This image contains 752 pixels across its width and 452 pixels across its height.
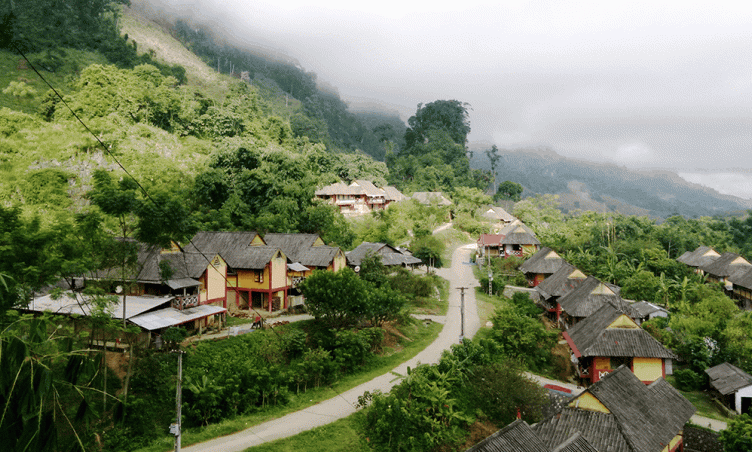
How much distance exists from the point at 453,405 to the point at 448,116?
284ft

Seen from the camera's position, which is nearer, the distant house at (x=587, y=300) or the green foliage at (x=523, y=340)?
the green foliage at (x=523, y=340)

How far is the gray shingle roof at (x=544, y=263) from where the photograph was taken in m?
38.8

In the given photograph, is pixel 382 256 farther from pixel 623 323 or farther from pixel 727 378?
pixel 727 378

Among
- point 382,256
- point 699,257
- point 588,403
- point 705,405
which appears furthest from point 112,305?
point 699,257

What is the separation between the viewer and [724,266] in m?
41.6

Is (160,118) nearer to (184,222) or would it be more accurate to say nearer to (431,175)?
(184,222)

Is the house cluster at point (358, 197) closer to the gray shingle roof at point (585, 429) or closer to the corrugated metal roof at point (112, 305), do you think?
the corrugated metal roof at point (112, 305)

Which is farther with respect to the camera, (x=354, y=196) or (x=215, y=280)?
(x=354, y=196)

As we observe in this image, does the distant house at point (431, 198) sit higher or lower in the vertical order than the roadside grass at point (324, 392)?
higher

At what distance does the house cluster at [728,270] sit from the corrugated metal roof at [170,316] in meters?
43.5

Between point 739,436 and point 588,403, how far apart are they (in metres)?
5.09

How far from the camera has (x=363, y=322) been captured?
83.0 ft

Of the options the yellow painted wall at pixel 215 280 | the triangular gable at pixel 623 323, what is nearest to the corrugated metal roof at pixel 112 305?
the yellow painted wall at pixel 215 280

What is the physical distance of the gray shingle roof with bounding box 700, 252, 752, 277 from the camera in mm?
40625
